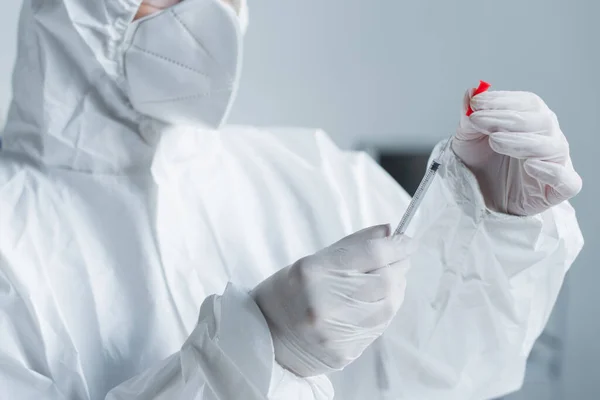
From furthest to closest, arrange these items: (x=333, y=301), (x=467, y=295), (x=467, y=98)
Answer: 1. (x=467, y=295)
2. (x=467, y=98)
3. (x=333, y=301)

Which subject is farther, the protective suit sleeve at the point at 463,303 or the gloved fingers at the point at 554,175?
the protective suit sleeve at the point at 463,303

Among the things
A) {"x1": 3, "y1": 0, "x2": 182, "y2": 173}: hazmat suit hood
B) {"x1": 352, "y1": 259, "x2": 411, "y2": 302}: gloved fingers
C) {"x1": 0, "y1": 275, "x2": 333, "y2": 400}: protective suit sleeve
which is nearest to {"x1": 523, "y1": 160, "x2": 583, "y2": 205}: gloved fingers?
{"x1": 352, "y1": 259, "x2": 411, "y2": 302}: gloved fingers

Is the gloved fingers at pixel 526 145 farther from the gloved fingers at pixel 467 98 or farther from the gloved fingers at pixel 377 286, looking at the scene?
the gloved fingers at pixel 377 286

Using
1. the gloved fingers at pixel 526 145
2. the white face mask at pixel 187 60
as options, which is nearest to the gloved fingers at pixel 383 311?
the gloved fingers at pixel 526 145

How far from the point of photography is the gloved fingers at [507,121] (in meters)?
0.78

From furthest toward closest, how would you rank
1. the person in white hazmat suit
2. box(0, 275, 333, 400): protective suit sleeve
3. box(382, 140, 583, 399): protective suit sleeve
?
box(382, 140, 583, 399): protective suit sleeve
the person in white hazmat suit
box(0, 275, 333, 400): protective suit sleeve

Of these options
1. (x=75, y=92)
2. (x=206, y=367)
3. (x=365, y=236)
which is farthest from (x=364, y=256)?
(x=75, y=92)

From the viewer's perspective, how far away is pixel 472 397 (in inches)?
37.8

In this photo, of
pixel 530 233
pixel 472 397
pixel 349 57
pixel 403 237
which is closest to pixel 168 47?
pixel 403 237

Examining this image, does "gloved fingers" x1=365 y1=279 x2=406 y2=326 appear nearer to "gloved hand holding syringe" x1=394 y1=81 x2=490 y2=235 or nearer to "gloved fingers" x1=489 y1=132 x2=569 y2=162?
"gloved hand holding syringe" x1=394 y1=81 x2=490 y2=235

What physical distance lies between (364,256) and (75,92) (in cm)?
50

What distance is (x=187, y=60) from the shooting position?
0.92 meters

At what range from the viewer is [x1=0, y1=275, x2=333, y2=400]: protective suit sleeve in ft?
2.30

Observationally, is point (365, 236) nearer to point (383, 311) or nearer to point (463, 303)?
point (383, 311)
